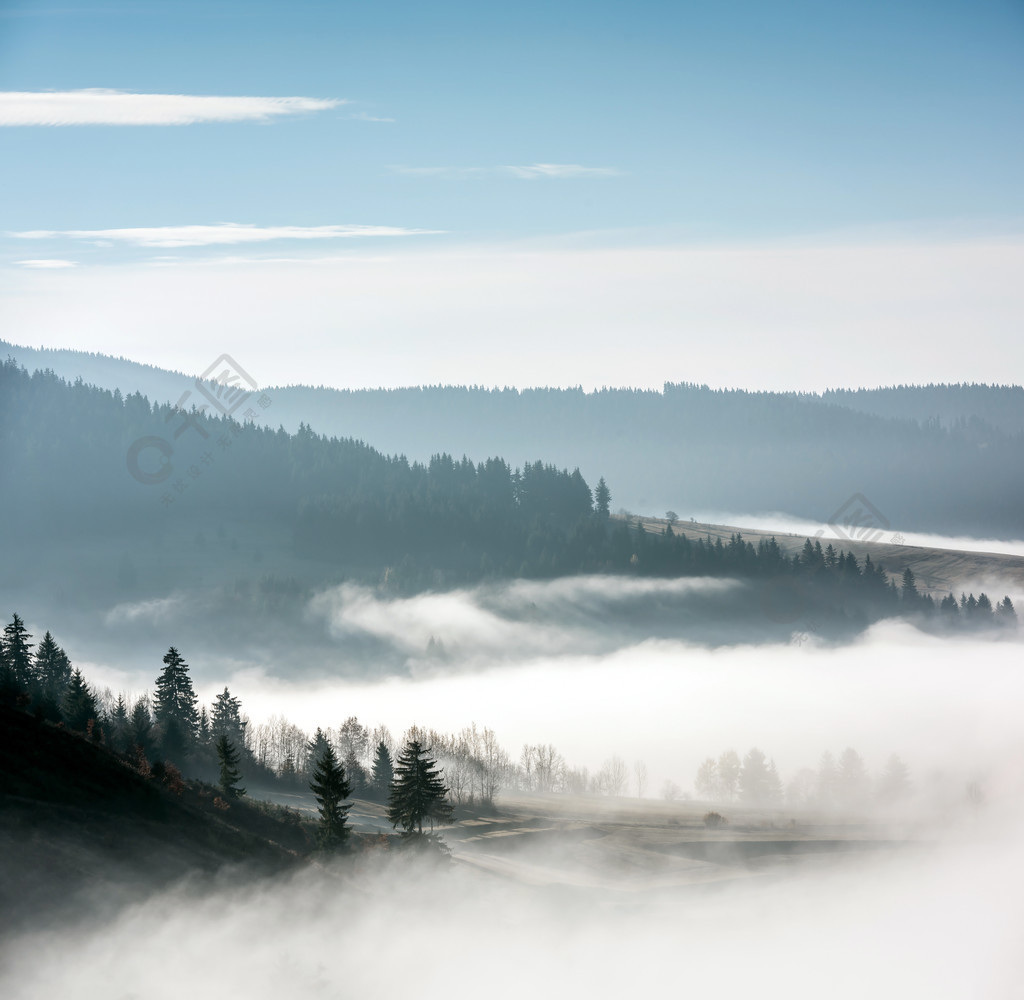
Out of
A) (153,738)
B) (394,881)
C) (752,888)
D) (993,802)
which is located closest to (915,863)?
(752,888)

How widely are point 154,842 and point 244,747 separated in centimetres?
8612

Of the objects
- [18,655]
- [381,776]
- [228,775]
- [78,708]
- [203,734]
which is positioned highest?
[18,655]

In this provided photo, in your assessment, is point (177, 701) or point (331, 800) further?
point (177, 701)

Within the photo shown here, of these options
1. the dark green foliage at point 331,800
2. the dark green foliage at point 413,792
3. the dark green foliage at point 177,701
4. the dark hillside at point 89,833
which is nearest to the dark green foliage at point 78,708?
the dark green foliage at point 177,701

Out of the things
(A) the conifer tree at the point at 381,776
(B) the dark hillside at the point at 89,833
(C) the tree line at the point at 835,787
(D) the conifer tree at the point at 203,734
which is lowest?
(C) the tree line at the point at 835,787

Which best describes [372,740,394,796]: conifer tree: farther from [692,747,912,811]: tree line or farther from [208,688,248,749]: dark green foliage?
[692,747,912,811]: tree line

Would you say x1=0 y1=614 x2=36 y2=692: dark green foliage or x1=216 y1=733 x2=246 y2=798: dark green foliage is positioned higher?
x1=0 y1=614 x2=36 y2=692: dark green foliage

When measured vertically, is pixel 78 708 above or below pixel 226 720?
above

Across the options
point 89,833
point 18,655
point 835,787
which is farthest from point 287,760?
point 835,787

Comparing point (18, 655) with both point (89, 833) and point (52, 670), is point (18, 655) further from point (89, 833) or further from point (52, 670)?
point (89, 833)

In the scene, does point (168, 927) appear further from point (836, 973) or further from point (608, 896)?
point (836, 973)

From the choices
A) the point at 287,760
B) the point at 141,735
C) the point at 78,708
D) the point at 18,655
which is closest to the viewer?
the point at 78,708

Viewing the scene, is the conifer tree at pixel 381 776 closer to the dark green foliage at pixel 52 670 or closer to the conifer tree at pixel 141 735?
the conifer tree at pixel 141 735

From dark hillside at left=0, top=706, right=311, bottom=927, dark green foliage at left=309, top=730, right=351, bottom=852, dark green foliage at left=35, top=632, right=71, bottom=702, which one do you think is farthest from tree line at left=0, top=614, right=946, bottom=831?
dark hillside at left=0, top=706, right=311, bottom=927
